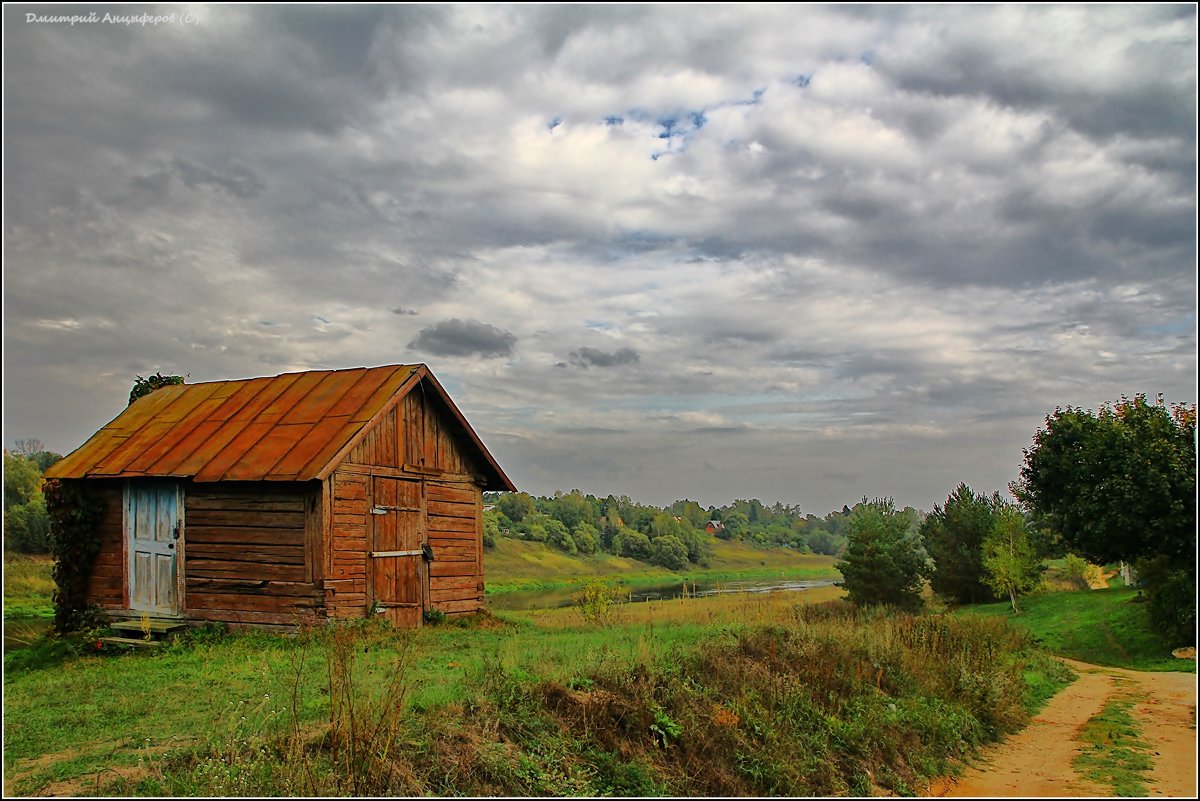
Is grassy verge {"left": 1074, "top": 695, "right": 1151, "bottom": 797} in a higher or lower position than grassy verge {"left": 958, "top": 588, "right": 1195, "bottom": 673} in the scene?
higher

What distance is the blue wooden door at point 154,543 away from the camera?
1781 centimetres

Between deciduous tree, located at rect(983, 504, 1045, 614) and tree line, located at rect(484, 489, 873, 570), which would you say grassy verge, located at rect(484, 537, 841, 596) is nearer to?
tree line, located at rect(484, 489, 873, 570)

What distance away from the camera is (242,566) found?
1719 cm

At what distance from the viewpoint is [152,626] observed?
17500 mm

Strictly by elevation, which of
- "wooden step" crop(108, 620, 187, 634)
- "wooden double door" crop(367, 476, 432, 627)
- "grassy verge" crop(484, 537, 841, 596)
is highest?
"wooden double door" crop(367, 476, 432, 627)

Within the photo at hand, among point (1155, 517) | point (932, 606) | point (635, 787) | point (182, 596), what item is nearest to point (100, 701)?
point (635, 787)

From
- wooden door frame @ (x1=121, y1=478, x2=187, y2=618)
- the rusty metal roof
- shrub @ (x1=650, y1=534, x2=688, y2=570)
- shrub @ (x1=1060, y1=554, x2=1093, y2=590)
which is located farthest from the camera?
shrub @ (x1=650, y1=534, x2=688, y2=570)

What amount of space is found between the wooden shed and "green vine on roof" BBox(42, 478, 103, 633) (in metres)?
0.21

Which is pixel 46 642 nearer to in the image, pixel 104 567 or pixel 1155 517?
pixel 104 567

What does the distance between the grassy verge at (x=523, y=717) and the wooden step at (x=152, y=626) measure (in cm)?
202

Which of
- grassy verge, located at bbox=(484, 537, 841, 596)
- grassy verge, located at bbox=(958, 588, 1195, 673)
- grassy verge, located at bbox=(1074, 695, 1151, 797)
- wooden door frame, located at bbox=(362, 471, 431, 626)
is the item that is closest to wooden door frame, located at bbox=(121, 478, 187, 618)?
wooden door frame, located at bbox=(362, 471, 431, 626)

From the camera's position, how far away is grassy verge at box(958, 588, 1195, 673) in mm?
22672

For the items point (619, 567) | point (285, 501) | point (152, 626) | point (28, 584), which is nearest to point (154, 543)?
point (152, 626)

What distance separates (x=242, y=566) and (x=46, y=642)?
13.1 ft
